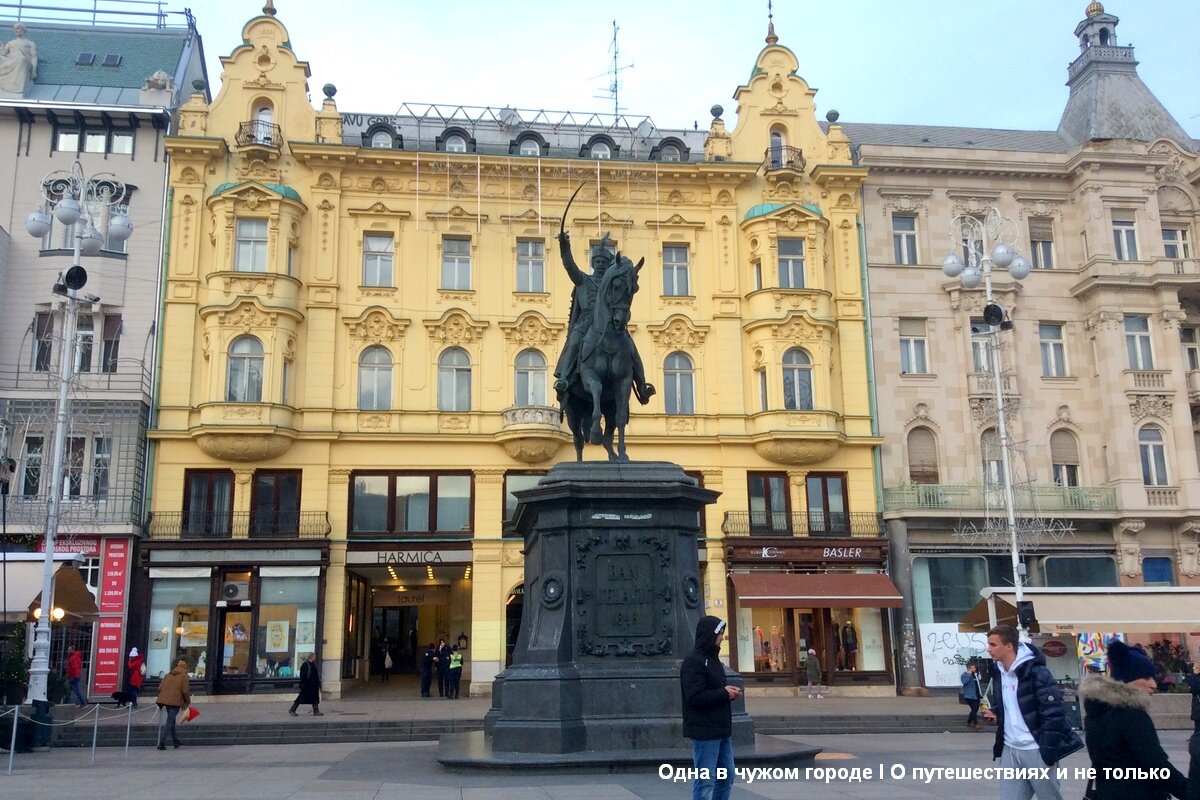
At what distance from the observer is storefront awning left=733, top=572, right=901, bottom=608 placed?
108 feet

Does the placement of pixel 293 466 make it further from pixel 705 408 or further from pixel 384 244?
pixel 705 408

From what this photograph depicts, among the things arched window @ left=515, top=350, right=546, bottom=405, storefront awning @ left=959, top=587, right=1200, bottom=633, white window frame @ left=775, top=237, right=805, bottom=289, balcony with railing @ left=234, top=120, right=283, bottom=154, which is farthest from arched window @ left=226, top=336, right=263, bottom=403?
storefront awning @ left=959, top=587, right=1200, bottom=633

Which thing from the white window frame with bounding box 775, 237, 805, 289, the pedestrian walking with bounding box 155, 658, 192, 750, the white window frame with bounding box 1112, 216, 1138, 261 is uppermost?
the white window frame with bounding box 1112, 216, 1138, 261

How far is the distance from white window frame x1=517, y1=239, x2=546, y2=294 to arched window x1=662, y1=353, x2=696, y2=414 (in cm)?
494

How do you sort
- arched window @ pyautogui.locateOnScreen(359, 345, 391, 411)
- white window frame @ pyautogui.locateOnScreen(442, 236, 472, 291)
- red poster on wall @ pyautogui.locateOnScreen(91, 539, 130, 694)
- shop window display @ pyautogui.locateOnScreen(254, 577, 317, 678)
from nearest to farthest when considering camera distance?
1. red poster on wall @ pyautogui.locateOnScreen(91, 539, 130, 694)
2. shop window display @ pyautogui.locateOnScreen(254, 577, 317, 678)
3. arched window @ pyautogui.locateOnScreen(359, 345, 391, 411)
4. white window frame @ pyautogui.locateOnScreen(442, 236, 472, 291)

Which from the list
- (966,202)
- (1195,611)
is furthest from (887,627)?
(966,202)

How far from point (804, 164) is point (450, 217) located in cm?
1234

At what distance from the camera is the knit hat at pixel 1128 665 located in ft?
20.6

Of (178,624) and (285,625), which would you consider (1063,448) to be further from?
(178,624)

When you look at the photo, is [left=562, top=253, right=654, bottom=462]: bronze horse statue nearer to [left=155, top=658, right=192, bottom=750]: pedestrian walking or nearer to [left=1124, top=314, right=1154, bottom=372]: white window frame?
[left=155, top=658, right=192, bottom=750]: pedestrian walking

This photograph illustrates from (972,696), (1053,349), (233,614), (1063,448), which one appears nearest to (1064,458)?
(1063,448)

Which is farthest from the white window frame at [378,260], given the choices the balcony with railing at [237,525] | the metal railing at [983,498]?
the metal railing at [983,498]

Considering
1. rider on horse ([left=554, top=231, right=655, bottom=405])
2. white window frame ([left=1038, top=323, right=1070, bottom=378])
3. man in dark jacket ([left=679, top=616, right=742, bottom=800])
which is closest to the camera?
man in dark jacket ([left=679, top=616, right=742, bottom=800])

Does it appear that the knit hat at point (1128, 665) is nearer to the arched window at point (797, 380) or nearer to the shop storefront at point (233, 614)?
the shop storefront at point (233, 614)
